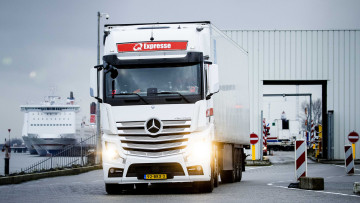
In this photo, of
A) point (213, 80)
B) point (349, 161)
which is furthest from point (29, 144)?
point (213, 80)

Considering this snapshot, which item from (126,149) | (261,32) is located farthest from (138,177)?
(261,32)

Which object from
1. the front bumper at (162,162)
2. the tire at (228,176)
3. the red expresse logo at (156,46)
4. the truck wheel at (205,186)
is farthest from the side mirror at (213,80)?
the tire at (228,176)

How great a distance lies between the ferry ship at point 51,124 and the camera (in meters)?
95.0

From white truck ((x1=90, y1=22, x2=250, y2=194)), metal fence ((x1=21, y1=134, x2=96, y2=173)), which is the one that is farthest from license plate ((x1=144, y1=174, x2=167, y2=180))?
metal fence ((x1=21, y1=134, x2=96, y2=173))

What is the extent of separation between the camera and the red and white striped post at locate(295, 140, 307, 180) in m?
15.8

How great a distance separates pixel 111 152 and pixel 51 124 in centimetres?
8401

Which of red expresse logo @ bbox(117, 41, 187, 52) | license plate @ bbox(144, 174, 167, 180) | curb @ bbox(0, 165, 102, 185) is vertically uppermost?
red expresse logo @ bbox(117, 41, 187, 52)

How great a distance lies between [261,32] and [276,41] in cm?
112

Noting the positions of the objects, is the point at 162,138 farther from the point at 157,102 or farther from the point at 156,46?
the point at 156,46

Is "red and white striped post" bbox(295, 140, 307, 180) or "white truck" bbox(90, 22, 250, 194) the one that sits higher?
"white truck" bbox(90, 22, 250, 194)

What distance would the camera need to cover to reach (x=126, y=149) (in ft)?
43.5

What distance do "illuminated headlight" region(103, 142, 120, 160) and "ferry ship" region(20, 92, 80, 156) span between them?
82385 millimetres

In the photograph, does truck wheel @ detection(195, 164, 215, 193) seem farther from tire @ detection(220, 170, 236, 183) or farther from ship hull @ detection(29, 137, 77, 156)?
ship hull @ detection(29, 137, 77, 156)

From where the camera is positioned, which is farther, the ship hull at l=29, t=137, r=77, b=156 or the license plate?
the ship hull at l=29, t=137, r=77, b=156
